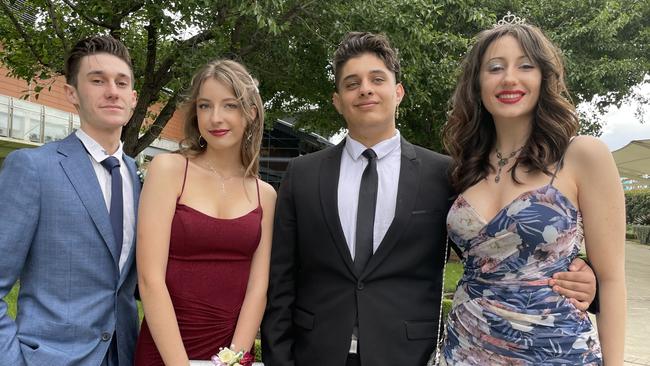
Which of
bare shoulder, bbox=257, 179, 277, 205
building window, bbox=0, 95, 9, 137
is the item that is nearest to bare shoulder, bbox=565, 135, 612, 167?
bare shoulder, bbox=257, 179, 277, 205

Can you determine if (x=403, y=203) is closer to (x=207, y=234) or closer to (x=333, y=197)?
(x=333, y=197)

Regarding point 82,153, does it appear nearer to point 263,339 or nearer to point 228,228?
point 228,228

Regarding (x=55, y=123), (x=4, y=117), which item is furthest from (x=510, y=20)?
(x=55, y=123)

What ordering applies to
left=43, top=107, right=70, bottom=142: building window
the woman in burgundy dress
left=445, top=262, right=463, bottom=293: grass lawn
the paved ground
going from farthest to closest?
left=43, top=107, right=70, bottom=142: building window
left=445, top=262, right=463, bottom=293: grass lawn
the paved ground
the woman in burgundy dress

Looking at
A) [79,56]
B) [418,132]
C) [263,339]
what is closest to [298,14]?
[79,56]

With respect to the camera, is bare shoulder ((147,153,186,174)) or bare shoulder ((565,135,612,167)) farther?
bare shoulder ((147,153,186,174))

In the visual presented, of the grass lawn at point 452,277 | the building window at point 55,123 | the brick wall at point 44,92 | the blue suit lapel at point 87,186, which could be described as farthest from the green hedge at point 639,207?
the blue suit lapel at point 87,186

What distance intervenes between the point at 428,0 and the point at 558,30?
22.9 feet

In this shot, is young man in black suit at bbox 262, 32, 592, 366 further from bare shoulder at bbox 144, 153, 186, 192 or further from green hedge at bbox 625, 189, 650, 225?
green hedge at bbox 625, 189, 650, 225

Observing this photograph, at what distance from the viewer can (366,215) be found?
9.17 ft

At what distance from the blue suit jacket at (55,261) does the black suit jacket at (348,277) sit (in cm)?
85

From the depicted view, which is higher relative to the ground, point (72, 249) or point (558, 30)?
point (558, 30)

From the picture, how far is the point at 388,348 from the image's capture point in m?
2.69

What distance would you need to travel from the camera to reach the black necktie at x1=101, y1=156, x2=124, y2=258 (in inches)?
105
